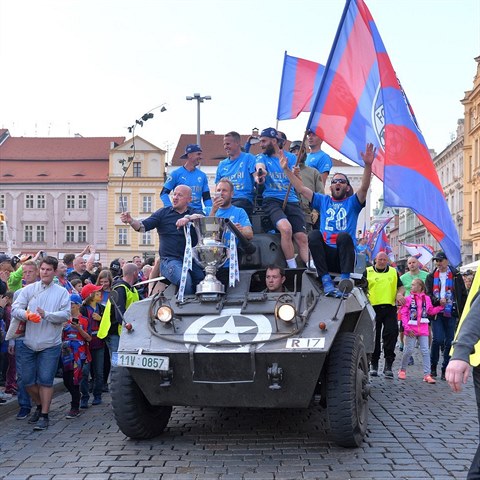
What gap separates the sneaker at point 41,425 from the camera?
7.76m

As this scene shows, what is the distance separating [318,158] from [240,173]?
91.2 inches

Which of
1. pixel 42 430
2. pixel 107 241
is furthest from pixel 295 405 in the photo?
pixel 107 241

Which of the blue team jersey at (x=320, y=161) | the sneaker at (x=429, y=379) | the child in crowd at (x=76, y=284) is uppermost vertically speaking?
the blue team jersey at (x=320, y=161)

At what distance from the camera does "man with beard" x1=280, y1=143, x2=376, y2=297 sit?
310 inches

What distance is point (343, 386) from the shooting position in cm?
654

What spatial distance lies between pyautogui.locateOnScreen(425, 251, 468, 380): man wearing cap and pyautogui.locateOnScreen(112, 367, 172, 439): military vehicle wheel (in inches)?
243

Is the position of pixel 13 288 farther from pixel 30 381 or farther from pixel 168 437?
pixel 168 437

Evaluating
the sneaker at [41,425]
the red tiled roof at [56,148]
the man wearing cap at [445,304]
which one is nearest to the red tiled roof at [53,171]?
the red tiled roof at [56,148]

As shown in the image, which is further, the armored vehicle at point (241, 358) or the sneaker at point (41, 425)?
the sneaker at point (41, 425)

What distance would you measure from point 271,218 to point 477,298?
498cm

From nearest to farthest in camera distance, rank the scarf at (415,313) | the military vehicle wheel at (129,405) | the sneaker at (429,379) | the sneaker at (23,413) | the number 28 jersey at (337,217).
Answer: the military vehicle wheel at (129,405) < the number 28 jersey at (337,217) < the sneaker at (23,413) < the sneaker at (429,379) < the scarf at (415,313)

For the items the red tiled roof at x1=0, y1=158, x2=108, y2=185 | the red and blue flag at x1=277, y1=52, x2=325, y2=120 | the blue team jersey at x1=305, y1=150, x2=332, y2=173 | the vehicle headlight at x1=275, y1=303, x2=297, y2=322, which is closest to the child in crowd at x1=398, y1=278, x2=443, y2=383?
the blue team jersey at x1=305, y1=150, x2=332, y2=173

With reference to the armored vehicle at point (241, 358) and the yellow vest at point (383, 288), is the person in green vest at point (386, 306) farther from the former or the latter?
the armored vehicle at point (241, 358)

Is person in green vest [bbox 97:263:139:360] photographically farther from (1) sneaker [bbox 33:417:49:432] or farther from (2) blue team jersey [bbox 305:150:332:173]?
→ (2) blue team jersey [bbox 305:150:332:173]
